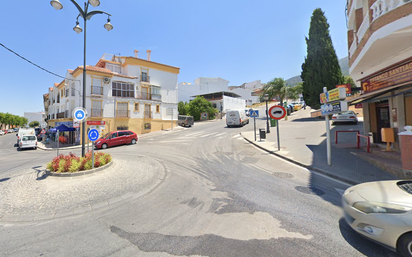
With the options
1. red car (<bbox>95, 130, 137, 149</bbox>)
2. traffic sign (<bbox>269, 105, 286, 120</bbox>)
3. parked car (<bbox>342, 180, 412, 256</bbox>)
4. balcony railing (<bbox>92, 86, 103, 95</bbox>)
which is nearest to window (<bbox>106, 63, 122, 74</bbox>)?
balcony railing (<bbox>92, 86, 103, 95</bbox>)

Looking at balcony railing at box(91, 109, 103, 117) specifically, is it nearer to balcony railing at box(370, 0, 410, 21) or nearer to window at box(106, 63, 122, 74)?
window at box(106, 63, 122, 74)

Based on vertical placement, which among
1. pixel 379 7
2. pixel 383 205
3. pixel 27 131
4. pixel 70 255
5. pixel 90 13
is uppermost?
pixel 90 13

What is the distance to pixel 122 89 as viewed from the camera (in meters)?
24.6

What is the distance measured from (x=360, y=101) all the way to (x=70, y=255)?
1211cm

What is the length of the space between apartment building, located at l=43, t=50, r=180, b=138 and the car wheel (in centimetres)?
2563

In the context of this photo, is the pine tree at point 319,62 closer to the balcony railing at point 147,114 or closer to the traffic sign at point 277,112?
the traffic sign at point 277,112

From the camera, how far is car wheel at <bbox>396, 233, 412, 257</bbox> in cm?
219

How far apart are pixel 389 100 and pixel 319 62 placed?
66.8 ft

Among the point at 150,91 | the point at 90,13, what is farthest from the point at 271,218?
the point at 150,91

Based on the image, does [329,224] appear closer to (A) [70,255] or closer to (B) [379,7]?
(A) [70,255]

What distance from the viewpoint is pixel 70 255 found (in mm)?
2645

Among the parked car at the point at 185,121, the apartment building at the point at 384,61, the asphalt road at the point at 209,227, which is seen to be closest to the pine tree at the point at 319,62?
the apartment building at the point at 384,61

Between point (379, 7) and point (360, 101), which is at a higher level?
point (379, 7)

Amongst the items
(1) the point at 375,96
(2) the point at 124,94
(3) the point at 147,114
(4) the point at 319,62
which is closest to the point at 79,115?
(1) the point at 375,96
